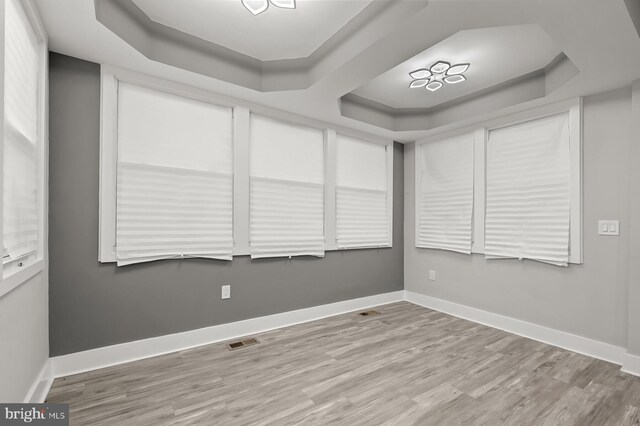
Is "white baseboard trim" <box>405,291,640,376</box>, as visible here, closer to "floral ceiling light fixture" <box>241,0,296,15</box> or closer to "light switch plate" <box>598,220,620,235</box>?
"light switch plate" <box>598,220,620,235</box>

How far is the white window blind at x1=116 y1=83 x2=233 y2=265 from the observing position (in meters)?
2.46

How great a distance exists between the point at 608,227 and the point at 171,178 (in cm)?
395

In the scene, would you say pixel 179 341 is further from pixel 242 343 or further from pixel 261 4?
pixel 261 4

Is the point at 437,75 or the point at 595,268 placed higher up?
the point at 437,75

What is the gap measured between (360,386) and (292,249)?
1628 mm

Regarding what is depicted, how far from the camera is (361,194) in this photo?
4.07 metres

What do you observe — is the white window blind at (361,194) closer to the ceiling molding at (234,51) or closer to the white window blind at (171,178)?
the ceiling molding at (234,51)

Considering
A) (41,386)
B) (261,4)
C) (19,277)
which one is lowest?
(41,386)

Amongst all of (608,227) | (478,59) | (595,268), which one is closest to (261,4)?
(478,59)

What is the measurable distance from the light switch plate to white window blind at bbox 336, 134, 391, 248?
7.44 feet

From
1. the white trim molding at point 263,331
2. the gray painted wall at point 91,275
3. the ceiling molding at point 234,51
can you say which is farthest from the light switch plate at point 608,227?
the gray painted wall at point 91,275

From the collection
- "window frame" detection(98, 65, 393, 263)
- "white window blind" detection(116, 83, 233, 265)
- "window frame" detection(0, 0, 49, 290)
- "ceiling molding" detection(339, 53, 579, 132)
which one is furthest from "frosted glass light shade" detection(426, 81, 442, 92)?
"window frame" detection(0, 0, 49, 290)

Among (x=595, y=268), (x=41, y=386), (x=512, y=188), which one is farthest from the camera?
(x=512, y=188)

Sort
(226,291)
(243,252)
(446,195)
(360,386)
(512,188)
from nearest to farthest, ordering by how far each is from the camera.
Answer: (360,386)
(226,291)
(243,252)
(512,188)
(446,195)
